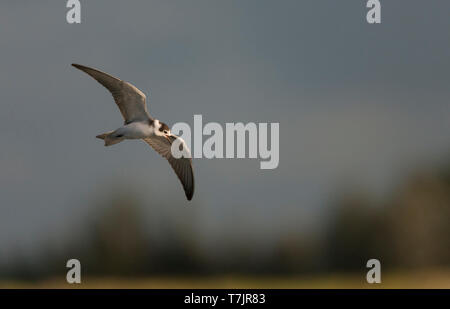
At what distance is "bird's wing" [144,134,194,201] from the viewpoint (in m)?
15.4

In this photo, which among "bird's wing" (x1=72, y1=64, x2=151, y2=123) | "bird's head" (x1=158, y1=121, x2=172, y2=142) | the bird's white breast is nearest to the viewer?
"bird's wing" (x1=72, y1=64, x2=151, y2=123)

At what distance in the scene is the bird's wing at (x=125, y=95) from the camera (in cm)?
1368

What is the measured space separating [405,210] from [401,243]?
2.44 m

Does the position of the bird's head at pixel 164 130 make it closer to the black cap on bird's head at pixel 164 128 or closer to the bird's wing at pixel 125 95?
the black cap on bird's head at pixel 164 128

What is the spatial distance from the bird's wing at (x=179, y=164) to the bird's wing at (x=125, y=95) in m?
1.23

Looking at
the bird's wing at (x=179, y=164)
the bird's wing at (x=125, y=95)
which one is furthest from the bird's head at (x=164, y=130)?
the bird's wing at (x=179, y=164)

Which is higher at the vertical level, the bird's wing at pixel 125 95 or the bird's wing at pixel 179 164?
the bird's wing at pixel 125 95

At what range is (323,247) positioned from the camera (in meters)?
51.6

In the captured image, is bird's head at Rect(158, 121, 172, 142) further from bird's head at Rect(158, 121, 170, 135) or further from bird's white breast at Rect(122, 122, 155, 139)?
bird's white breast at Rect(122, 122, 155, 139)

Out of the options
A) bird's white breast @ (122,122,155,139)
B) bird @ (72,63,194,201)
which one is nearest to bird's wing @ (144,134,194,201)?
bird @ (72,63,194,201)

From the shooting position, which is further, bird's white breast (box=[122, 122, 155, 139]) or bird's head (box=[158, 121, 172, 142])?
bird's head (box=[158, 121, 172, 142])

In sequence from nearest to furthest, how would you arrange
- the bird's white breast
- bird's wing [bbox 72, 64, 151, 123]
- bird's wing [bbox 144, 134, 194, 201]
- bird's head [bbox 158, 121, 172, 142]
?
bird's wing [bbox 72, 64, 151, 123] < the bird's white breast < bird's head [bbox 158, 121, 172, 142] < bird's wing [bbox 144, 134, 194, 201]

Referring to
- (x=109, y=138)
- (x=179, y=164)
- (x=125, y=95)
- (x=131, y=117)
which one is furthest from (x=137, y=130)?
(x=179, y=164)

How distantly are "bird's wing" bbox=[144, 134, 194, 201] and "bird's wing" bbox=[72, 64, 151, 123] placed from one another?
1.23m
